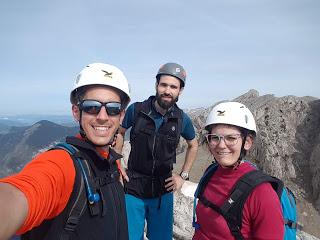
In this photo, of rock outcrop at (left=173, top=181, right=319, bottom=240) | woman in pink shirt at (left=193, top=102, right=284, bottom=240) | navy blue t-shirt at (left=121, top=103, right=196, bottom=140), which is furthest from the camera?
rock outcrop at (left=173, top=181, right=319, bottom=240)

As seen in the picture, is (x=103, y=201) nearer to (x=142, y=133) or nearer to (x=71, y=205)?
(x=71, y=205)

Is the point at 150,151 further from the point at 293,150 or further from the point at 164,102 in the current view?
the point at 293,150

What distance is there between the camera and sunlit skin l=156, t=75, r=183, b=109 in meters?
6.93

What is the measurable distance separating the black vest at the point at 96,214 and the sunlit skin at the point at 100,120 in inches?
13.8

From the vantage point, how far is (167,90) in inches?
274

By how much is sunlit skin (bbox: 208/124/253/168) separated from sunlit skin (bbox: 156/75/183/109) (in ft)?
8.22

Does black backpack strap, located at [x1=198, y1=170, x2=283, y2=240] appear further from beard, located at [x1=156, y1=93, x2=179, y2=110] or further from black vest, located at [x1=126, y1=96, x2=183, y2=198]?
beard, located at [x1=156, y1=93, x2=179, y2=110]

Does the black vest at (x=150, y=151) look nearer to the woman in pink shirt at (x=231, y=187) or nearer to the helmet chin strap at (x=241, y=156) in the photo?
the woman in pink shirt at (x=231, y=187)

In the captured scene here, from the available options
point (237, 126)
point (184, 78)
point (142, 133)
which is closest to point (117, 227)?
point (237, 126)

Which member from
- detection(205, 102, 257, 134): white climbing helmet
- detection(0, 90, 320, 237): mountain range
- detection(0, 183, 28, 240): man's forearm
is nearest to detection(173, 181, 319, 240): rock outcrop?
detection(0, 90, 320, 237): mountain range

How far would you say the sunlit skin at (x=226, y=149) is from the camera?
171 inches

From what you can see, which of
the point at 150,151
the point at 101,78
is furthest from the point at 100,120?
the point at 150,151

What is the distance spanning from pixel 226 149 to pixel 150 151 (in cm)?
259

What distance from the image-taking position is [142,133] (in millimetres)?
6707
